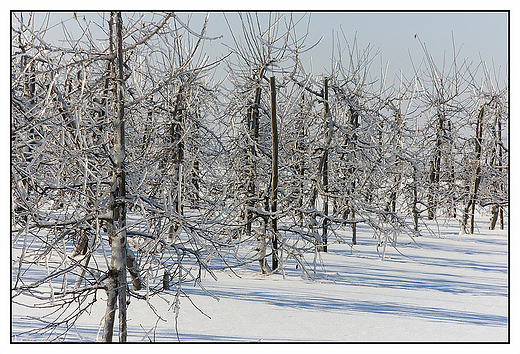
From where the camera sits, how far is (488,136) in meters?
17.9

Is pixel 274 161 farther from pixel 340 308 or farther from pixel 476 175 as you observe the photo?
pixel 476 175

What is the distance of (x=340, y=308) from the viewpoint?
6.70 metres

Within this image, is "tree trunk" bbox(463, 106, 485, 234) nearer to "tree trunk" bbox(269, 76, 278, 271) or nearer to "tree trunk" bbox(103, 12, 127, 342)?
"tree trunk" bbox(269, 76, 278, 271)

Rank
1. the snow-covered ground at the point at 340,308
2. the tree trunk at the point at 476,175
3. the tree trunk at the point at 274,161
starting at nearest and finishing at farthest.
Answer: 1. the snow-covered ground at the point at 340,308
2. the tree trunk at the point at 274,161
3. the tree trunk at the point at 476,175

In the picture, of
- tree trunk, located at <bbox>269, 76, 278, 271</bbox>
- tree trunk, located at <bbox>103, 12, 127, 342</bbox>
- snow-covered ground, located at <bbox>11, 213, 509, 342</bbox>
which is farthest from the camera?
tree trunk, located at <bbox>269, 76, 278, 271</bbox>

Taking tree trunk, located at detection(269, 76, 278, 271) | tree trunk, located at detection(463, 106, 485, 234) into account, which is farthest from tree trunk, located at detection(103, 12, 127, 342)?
tree trunk, located at detection(463, 106, 485, 234)

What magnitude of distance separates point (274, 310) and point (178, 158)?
5922mm

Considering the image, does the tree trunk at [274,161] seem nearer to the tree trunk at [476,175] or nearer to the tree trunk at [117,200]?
the tree trunk at [117,200]

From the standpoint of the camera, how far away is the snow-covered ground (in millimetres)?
5422

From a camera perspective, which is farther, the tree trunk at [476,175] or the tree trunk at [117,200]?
the tree trunk at [476,175]

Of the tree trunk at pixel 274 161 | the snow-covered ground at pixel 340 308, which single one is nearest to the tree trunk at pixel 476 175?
the snow-covered ground at pixel 340 308

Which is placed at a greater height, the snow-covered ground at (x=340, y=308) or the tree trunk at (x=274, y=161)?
the tree trunk at (x=274, y=161)

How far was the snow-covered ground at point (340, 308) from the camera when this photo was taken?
5422 mm
